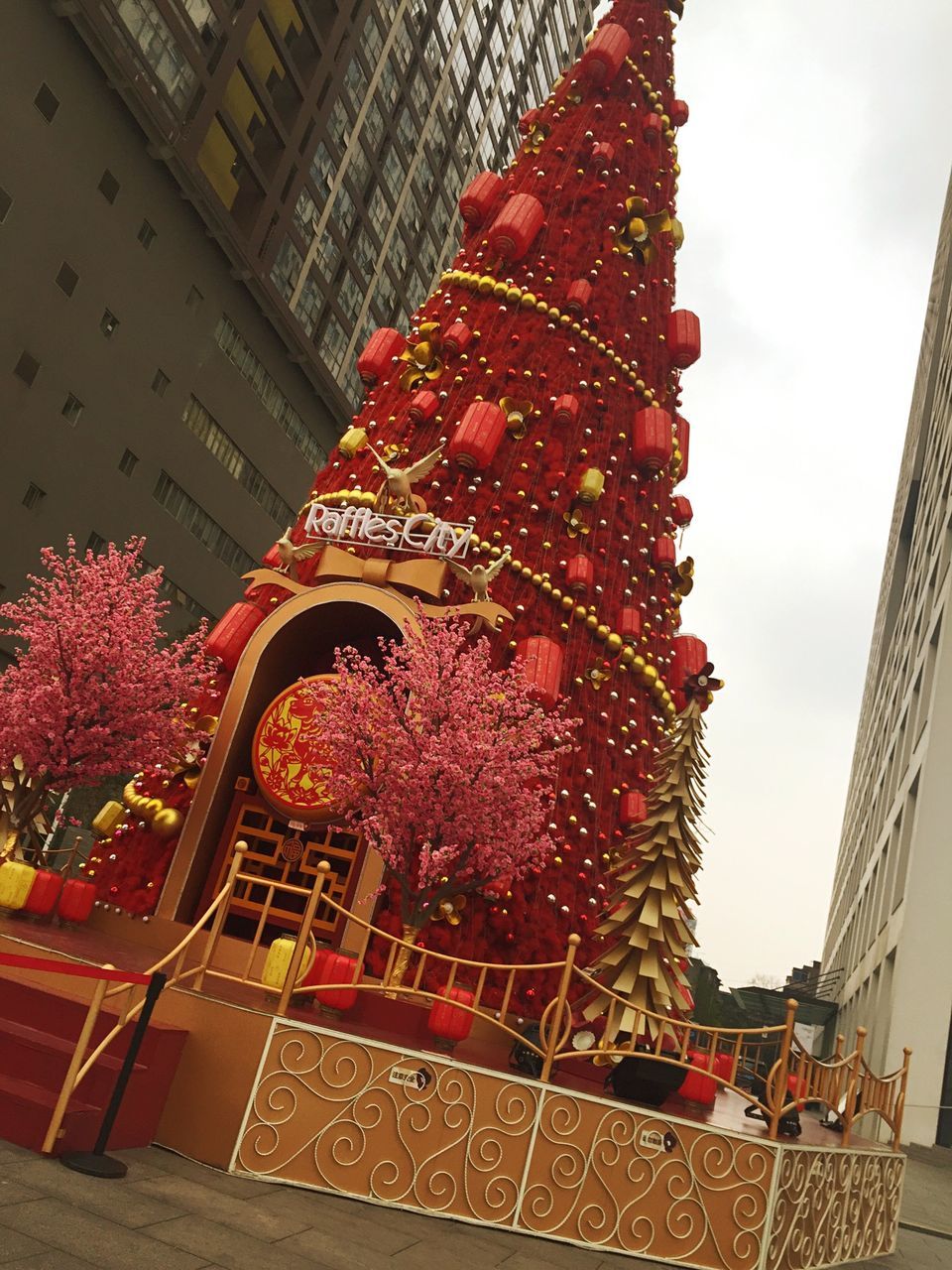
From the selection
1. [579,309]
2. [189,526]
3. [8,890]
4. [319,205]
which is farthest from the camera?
[319,205]

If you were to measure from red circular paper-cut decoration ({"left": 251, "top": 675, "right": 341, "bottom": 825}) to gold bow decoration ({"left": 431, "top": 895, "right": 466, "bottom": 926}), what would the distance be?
1941 millimetres

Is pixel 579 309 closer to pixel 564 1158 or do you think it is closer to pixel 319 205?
pixel 564 1158

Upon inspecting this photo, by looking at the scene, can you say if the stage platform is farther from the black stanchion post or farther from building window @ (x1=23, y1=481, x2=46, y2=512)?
building window @ (x1=23, y1=481, x2=46, y2=512)

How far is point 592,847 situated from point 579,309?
9.76 m

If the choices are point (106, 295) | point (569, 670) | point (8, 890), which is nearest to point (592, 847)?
point (569, 670)

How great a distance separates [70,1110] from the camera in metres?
7.34

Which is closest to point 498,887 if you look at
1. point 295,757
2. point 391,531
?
point 295,757

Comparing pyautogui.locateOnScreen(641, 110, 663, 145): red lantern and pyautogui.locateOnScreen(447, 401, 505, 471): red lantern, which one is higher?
pyautogui.locateOnScreen(641, 110, 663, 145): red lantern

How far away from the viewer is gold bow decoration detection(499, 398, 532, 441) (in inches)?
698

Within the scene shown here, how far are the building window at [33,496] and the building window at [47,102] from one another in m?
10.6

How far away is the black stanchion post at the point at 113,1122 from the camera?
703 cm

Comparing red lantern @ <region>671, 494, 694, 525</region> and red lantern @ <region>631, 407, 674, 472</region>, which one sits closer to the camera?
red lantern @ <region>631, 407, 674, 472</region>

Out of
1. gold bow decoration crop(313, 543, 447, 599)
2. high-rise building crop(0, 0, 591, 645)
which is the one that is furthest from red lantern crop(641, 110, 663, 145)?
high-rise building crop(0, 0, 591, 645)

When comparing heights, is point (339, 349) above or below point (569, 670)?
above
